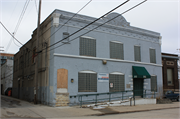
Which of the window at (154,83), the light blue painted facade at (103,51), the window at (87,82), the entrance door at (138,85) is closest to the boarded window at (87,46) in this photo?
the light blue painted facade at (103,51)

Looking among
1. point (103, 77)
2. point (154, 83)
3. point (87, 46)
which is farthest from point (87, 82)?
point (154, 83)

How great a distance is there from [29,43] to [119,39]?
12.4m

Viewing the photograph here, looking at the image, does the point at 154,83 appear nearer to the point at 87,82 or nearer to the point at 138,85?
the point at 138,85

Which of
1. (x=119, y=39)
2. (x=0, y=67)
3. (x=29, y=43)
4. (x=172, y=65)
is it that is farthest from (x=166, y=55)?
(x=0, y=67)

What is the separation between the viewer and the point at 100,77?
19266 millimetres

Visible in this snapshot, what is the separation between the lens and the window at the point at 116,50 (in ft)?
67.8

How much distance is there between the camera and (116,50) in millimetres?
20969

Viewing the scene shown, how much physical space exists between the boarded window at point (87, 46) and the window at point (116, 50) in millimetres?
2345

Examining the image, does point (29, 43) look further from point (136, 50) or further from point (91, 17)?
point (136, 50)

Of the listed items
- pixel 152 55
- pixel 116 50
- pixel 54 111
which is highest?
pixel 116 50

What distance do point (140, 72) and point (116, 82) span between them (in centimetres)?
323

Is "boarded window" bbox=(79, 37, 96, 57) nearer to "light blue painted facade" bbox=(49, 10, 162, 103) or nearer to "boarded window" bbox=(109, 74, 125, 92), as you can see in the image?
"light blue painted facade" bbox=(49, 10, 162, 103)

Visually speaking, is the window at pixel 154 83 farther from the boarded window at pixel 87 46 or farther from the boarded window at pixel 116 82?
the boarded window at pixel 87 46

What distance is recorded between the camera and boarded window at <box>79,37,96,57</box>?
61.3ft
